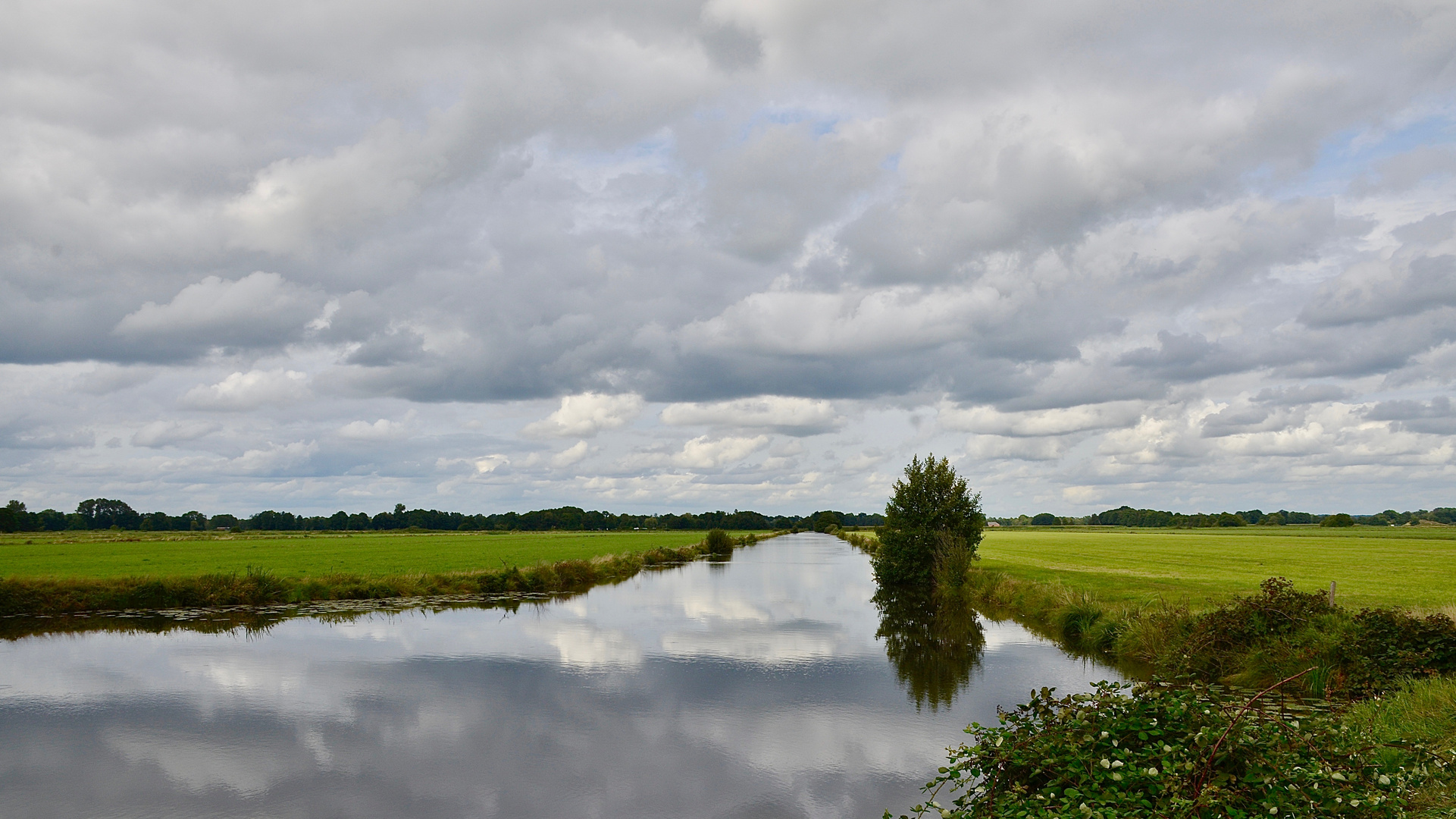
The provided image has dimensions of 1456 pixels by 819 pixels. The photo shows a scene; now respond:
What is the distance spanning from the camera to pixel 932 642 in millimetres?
21766

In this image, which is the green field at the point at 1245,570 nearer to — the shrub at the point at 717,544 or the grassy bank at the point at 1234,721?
the grassy bank at the point at 1234,721

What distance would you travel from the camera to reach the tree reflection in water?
15.9 m

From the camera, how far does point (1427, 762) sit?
684cm

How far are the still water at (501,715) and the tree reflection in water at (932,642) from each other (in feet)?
0.42

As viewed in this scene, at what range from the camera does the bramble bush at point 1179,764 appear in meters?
5.52

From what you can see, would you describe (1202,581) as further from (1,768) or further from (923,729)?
(1,768)

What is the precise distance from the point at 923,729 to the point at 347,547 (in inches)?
2620

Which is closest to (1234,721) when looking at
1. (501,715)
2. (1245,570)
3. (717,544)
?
(501,715)

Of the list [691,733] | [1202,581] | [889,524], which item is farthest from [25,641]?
[1202,581]

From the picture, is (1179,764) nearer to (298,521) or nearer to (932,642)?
(932,642)

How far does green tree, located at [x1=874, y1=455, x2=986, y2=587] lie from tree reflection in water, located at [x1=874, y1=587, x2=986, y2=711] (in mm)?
2953

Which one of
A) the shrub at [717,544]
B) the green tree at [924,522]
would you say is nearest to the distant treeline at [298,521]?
the shrub at [717,544]

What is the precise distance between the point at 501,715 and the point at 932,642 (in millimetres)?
12835

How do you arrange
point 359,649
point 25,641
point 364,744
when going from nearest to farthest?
point 364,744, point 359,649, point 25,641
